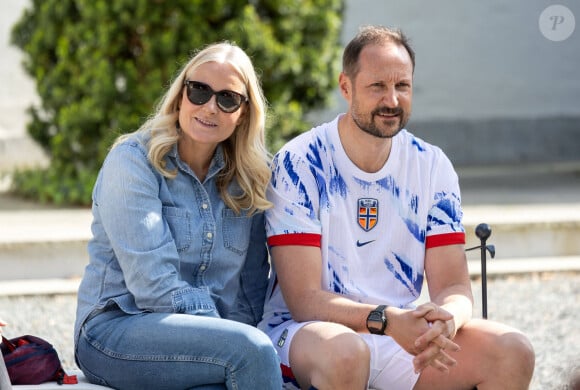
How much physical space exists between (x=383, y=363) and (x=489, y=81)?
25.6 feet

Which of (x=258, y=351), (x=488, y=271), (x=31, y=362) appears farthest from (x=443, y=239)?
(x=488, y=271)

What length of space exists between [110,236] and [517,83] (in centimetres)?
833

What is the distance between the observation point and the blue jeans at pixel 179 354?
3.17m

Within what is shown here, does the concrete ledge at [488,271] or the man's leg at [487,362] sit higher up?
the man's leg at [487,362]

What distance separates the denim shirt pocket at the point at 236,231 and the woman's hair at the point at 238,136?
0.09 ft

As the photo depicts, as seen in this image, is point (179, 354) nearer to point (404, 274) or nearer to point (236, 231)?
point (236, 231)

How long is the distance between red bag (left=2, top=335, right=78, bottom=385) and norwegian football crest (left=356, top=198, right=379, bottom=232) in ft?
3.69

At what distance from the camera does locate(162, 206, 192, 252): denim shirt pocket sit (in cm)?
347

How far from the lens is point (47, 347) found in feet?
11.0

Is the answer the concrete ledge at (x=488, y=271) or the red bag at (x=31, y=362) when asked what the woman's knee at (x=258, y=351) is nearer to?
the red bag at (x=31, y=362)

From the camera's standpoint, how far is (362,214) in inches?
146

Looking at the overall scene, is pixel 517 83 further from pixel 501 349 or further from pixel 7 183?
pixel 501 349

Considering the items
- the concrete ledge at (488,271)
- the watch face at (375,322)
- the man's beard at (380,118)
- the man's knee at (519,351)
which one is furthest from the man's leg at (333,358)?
the concrete ledge at (488,271)

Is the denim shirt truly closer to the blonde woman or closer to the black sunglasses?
the blonde woman
